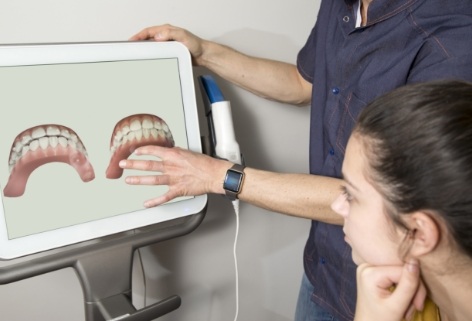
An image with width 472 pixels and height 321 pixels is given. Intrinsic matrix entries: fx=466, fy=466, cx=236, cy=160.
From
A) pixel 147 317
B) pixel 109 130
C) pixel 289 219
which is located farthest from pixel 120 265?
pixel 289 219

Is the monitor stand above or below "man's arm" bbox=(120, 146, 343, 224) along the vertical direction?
below

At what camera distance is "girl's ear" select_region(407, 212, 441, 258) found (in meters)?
0.71

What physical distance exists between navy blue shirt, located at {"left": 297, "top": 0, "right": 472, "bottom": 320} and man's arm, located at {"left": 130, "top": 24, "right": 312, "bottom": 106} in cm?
5

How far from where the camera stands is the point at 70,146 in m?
0.93

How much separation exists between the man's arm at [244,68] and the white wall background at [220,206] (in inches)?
3.3

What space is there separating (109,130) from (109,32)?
1.01 ft

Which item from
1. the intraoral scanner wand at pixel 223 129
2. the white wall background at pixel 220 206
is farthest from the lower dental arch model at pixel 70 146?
the white wall background at pixel 220 206

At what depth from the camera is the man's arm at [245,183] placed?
39.7 inches

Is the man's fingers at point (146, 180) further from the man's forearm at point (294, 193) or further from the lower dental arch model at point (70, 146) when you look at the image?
the man's forearm at point (294, 193)

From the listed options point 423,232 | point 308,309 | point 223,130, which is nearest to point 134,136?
point 223,130

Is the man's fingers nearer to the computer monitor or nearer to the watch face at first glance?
the computer monitor

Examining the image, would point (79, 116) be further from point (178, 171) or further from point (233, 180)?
point (233, 180)

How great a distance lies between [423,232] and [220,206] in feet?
2.62

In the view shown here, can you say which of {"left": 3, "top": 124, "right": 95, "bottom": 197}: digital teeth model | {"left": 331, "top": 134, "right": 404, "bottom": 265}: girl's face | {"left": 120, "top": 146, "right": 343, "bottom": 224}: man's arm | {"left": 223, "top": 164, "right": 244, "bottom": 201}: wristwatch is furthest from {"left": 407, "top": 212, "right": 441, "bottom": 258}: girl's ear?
{"left": 3, "top": 124, "right": 95, "bottom": 197}: digital teeth model
